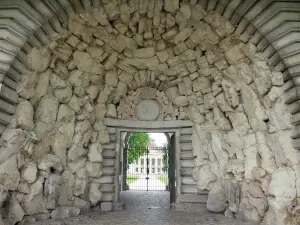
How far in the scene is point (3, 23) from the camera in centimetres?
345

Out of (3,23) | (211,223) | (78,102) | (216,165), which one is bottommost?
(211,223)

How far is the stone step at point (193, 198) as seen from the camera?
539 centimetres

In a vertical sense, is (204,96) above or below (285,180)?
above

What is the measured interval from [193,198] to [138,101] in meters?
2.61

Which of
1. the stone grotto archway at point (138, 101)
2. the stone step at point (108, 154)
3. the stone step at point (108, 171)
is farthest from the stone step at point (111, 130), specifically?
the stone step at point (108, 171)

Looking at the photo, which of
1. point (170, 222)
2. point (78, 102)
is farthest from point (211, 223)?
point (78, 102)

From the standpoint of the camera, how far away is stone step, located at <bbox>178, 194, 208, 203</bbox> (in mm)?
5391

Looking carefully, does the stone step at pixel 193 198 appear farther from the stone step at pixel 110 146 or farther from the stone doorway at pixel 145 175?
the stone step at pixel 110 146

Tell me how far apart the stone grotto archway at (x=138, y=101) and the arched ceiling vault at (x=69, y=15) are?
8 cm

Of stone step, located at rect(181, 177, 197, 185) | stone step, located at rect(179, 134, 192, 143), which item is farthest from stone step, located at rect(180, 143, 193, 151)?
stone step, located at rect(181, 177, 197, 185)

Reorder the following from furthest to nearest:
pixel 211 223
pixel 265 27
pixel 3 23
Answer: pixel 211 223, pixel 265 27, pixel 3 23

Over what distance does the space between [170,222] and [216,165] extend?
159cm

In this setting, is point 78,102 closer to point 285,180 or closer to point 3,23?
point 3,23

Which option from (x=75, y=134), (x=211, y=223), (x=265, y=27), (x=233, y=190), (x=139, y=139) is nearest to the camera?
(x=265, y=27)
